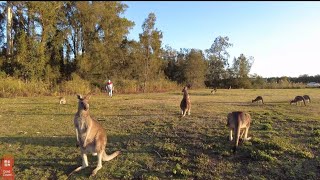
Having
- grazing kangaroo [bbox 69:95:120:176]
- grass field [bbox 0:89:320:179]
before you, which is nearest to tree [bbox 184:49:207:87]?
grass field [bbox 0:89:320:179]

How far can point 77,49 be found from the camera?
36.2m

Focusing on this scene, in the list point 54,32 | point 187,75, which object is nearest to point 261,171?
point 54,32

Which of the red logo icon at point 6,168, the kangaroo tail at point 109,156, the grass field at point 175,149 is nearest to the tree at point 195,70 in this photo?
the grass field at point 175,149

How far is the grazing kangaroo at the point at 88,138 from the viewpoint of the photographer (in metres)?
7.50

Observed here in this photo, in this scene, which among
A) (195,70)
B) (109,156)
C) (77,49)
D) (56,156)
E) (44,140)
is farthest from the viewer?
(195,70)

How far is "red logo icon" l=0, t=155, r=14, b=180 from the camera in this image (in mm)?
7355

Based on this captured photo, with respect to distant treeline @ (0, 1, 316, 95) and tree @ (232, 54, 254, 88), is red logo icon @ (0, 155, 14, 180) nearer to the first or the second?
distant treeline @ (0, 1, 316, 95)

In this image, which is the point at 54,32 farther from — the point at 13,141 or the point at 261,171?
the point at 261,171

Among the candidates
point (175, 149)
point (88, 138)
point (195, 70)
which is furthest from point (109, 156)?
point (195, 70)

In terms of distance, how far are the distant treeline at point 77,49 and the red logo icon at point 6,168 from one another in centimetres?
1911

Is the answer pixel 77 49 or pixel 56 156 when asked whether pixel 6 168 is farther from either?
pixel 77 49

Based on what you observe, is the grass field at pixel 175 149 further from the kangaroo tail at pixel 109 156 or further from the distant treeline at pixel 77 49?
the distant treeline at pixel 77 49

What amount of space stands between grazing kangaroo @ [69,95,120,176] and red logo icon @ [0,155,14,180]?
53.4 inches

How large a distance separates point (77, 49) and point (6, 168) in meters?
29.7
